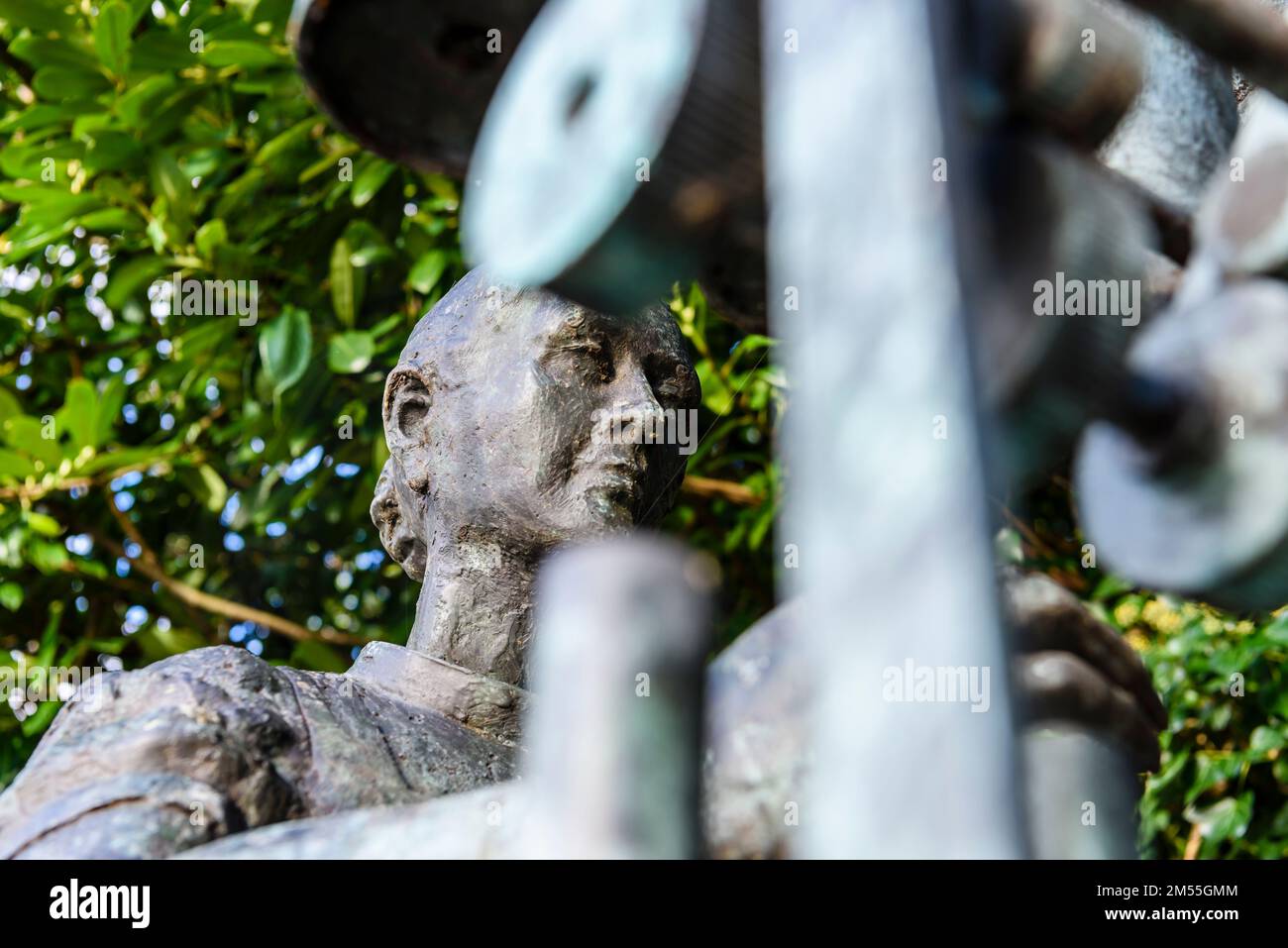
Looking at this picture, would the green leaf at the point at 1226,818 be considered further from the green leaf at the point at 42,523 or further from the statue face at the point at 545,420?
the green leaf at the point at 42,523

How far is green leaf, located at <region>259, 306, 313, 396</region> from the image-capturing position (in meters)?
4.37

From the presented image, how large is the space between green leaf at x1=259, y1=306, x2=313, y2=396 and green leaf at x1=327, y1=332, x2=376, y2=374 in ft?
0.22

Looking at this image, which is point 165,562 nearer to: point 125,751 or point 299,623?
point 299,623

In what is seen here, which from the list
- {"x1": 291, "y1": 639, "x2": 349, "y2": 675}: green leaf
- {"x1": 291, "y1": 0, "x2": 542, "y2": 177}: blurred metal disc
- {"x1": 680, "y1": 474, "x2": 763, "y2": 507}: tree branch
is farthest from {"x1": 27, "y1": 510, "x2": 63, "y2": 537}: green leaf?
{"x1": 291, "y1": 0, "x2": 542, "y2": 177}: blurred metal disc

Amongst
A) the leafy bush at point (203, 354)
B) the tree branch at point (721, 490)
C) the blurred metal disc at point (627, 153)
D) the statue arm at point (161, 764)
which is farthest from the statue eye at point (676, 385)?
the tree branch at point (721, 490)

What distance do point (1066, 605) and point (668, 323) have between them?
5.73 feet

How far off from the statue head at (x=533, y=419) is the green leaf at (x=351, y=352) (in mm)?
1269

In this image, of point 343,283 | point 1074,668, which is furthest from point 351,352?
point 1074,668

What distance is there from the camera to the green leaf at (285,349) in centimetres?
437

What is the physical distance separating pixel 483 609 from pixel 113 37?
2.26 metres

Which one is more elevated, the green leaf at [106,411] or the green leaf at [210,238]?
the green leaf at [210,238]

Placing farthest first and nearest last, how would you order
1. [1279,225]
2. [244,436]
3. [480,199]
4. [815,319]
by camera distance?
[244,436] → [1279,225] → [480,199] → [815,319]
